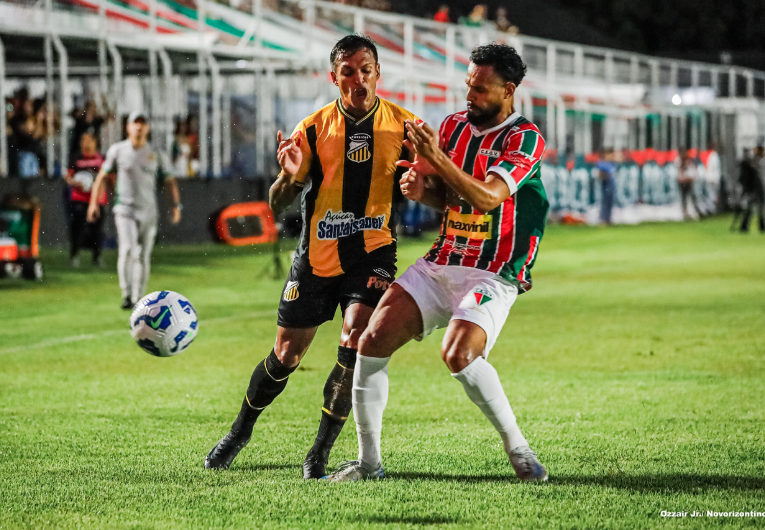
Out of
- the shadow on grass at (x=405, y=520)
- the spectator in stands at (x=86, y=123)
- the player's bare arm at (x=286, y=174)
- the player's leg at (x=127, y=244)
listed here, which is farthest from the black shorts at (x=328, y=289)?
the spectator in stands at (x=86, y=123)

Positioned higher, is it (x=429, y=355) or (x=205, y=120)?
(x=205, y=120)

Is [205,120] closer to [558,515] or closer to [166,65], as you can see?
[166,65]

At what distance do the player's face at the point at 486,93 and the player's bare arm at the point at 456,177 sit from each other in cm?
37

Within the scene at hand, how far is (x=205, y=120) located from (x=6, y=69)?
3826 mm

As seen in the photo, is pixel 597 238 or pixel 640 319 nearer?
pixel 640 319

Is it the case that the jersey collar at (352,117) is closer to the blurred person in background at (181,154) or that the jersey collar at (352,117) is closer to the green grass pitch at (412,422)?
the green grass pitch at (412,422)

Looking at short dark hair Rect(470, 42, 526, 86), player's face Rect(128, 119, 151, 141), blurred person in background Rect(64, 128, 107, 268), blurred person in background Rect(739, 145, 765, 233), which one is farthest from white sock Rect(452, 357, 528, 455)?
blurred person in background Rect(739, 145, 765, 233)

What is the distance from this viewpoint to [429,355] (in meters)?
9.99

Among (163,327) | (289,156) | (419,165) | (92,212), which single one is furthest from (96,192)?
(419,165)

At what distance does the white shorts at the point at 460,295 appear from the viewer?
5.12 meters

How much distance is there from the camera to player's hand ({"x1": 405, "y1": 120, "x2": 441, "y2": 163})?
474 cm

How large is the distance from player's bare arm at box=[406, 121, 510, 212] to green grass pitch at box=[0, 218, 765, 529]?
126 centimetres

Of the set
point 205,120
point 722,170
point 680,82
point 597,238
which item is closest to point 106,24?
point 205,120

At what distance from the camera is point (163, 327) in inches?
240
